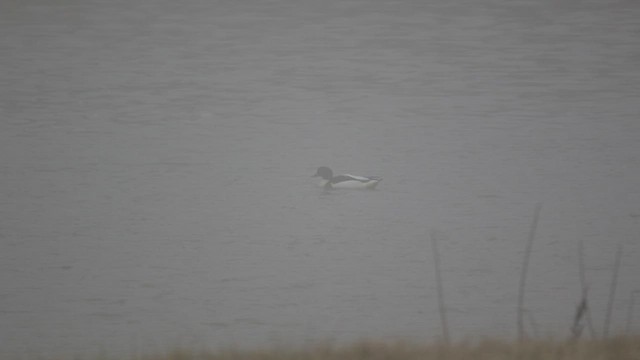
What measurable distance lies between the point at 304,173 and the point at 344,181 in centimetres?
52

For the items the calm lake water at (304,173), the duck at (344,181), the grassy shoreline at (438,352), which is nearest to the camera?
the grassy shoreline at (438,352)

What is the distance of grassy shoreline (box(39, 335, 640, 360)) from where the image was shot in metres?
4.73

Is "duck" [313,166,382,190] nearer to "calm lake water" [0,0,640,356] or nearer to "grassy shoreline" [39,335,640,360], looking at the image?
"calm lake water" [0,0,640,356]

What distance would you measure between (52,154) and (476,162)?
9.12 ft

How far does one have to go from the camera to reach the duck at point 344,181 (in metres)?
9.11

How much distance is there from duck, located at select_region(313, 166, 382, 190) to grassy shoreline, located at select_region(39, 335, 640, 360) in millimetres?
4114

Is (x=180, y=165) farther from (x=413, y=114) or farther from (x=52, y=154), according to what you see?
(x=413, y=114)

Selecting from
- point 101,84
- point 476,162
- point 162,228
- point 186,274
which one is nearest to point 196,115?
point 101,84

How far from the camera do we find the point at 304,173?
9.67 metres

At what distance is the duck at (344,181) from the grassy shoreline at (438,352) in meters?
4.11

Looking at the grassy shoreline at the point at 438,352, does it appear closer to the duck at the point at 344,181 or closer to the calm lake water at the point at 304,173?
the calm lake water at the point at 304,173

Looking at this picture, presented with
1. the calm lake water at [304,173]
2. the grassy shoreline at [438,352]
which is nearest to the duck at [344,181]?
the calm lake water at [304,173]

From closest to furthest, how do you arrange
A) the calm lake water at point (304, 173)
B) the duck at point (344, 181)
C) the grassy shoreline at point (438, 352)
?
the grassy shoreline at point (438, 352), the calm lake water at point (304, 173), the duck at point (344, 181)

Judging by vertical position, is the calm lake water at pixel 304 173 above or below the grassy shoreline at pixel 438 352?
below
